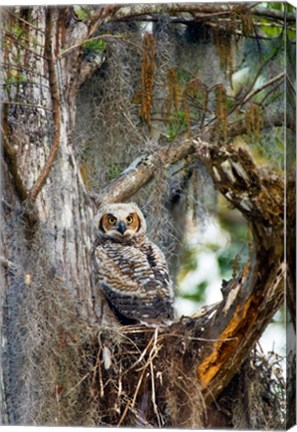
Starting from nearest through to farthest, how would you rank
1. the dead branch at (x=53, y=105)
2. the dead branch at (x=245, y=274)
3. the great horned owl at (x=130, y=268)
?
the dead branch at (x=245, y=274), the great horned owl at (x=130, y=268), the dead branch at (x=53, y=105)

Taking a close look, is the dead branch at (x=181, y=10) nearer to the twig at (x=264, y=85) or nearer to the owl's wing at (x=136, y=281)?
the twig at (x=264, y=85)

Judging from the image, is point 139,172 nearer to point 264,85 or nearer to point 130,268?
point 130,268

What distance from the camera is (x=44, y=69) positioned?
5117 millimetres

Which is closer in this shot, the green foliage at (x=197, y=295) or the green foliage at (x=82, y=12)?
the green foliage at (x=197, y=295)

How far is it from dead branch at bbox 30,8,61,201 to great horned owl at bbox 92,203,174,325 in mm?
279

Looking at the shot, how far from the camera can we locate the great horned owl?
16.3ft

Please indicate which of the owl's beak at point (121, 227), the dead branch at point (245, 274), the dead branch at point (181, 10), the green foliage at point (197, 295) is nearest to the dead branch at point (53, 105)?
the dead branch at point (181, 10)

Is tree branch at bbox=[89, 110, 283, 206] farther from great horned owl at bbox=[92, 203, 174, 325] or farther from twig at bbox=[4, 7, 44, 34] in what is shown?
twig at bbox=[4, 7, 44, 34]

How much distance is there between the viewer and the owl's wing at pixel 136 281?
4980mm

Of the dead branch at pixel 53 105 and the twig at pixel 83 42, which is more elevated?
the twig at pixel 83 42

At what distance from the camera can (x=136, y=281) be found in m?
5.00

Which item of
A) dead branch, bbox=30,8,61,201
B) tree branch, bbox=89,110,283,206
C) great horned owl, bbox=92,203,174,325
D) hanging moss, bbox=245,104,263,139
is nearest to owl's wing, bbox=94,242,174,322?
great horned owl, bbox=92,203,174,325

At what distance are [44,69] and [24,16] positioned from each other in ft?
0.73

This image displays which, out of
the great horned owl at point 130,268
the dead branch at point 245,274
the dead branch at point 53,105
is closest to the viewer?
the dead branch at point 245,274
